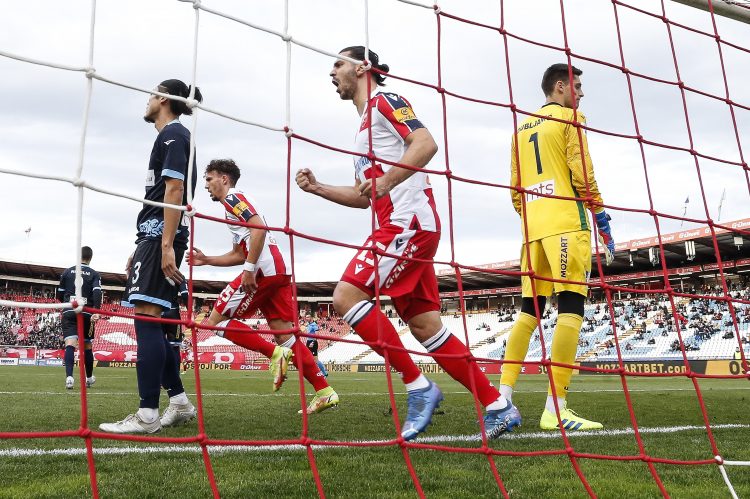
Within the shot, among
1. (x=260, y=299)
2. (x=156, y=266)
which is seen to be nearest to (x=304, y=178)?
(x=156, y=266)

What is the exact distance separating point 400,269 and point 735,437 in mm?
2155

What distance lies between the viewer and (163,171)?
3.33 meters

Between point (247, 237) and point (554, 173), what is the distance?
2308mm

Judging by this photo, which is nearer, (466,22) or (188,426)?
(466,22)

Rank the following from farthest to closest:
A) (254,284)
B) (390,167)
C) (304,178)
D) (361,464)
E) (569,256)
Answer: (254,284), (569,256), (390,167), (304,178), (361,464)

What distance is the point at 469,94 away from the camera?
3.32 meters

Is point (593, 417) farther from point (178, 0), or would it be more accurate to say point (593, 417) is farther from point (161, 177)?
point (178, 0)

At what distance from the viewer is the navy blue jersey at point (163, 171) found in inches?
132

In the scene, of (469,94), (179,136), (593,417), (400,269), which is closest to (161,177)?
(179,136)

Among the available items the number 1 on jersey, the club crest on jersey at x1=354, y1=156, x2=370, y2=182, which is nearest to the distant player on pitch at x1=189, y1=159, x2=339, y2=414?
the club crest on jersey at x1=354, y1=156, x2=370, y2=182

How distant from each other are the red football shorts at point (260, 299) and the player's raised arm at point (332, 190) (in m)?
1.76

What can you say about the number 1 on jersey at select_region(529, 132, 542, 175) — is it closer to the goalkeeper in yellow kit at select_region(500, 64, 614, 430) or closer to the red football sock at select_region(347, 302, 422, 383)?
the goalkeeper in yellow kit at select_region(500, 64, 614, 430)

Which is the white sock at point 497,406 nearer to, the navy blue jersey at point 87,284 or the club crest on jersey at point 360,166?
the club crest on jersey at point 360,166

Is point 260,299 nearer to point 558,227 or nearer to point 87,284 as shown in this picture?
point 558,227
